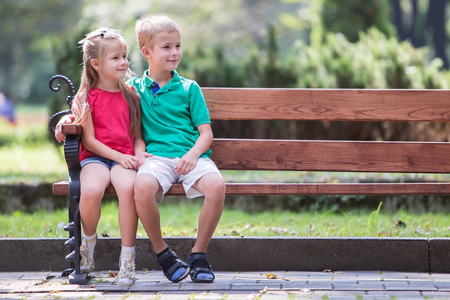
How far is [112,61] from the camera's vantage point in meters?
3.78

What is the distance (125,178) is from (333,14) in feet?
33.8

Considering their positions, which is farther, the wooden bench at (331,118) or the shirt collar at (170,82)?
the wooden bench at (331,118)

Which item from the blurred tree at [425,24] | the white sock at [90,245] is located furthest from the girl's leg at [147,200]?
the blurred tree at [425,24]

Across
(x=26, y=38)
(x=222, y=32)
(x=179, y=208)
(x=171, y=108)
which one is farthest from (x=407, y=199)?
(x=26, y=38)

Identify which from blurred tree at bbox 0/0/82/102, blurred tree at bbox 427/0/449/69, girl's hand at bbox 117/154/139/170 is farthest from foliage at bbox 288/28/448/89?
blurred tree at bbox 427/0/449/69

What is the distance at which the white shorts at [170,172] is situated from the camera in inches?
139

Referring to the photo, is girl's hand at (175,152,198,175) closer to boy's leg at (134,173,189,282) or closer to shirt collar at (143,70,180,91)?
boy's leg at (134,173,189,282)

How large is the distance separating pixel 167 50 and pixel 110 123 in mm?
531

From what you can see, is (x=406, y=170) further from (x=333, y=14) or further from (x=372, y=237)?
(x=333, y=14)

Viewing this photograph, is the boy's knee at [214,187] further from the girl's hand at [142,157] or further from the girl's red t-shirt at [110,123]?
the girl's red t-shirt at [110,123]

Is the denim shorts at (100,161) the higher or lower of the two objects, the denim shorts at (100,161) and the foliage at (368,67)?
the higher

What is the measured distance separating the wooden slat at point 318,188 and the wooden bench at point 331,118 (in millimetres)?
306

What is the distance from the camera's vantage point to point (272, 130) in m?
8.41

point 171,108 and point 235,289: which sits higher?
point 171,108
